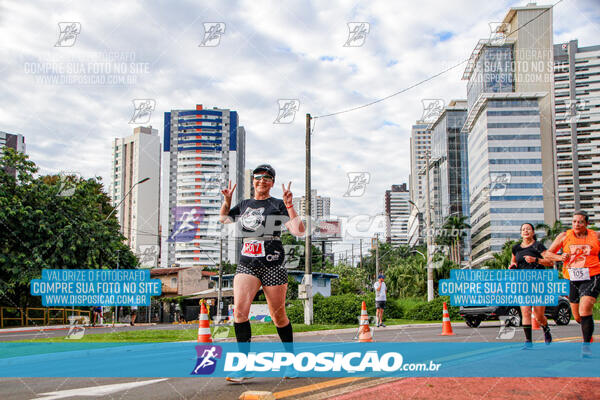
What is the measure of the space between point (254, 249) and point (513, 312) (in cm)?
1196

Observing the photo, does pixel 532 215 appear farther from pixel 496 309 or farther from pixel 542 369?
pixel 542 369

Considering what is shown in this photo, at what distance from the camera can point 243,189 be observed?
305 ft

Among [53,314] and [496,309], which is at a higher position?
[496,309]

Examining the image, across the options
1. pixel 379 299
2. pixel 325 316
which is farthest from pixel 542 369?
pixel 325 316

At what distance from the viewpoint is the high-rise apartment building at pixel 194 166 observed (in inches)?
5379

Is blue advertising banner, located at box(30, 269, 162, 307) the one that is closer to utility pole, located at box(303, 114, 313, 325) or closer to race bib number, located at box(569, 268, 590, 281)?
utility pole, located at box(303, 114, 313, 325)

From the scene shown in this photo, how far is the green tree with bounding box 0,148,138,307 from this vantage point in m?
26.0

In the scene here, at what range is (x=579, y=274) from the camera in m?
6.17

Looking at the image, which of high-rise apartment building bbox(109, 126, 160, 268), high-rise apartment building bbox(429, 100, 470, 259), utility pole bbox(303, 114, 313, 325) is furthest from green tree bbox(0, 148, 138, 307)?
high-rise apartment building bbox(429, 100, 470, 259)

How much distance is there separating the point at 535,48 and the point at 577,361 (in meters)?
152

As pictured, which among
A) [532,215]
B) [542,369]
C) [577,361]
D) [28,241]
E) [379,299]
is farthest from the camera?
[532,215]

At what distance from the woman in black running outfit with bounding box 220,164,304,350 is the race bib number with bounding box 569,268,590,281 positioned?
11.5ft

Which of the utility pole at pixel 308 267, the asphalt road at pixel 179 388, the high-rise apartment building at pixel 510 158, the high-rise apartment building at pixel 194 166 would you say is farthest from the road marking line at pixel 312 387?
the high-rise apartment building at pixel 194 166

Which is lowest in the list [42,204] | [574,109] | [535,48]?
[42,204]
